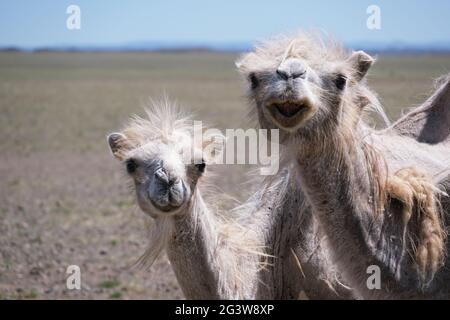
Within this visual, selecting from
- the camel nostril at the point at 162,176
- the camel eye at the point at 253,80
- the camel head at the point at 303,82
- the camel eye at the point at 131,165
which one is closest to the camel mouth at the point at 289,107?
the camel head at the point at 303,82

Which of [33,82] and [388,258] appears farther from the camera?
[33,82]

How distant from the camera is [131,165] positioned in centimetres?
448

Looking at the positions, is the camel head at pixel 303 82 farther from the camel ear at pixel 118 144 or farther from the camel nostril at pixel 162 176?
the camel ear at pixel 118 144

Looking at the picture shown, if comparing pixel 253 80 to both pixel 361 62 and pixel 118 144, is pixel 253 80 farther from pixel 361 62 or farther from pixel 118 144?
pixel 118 144

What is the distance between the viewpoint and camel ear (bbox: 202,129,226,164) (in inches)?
189

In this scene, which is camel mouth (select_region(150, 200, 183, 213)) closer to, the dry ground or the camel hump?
the dry ground

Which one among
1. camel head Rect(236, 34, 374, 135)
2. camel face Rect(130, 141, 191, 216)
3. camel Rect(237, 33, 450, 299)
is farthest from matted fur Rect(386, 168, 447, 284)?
camel face Rect(130, 141, 191, 216)

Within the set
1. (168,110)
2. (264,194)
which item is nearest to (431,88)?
(264,194)

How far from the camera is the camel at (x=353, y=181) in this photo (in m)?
3.56

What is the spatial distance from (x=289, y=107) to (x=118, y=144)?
172 centimetres

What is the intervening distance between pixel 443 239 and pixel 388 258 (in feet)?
1.18

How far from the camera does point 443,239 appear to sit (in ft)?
12.7

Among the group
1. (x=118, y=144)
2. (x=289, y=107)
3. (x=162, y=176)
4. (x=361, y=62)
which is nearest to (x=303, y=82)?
(x=289, y=107)

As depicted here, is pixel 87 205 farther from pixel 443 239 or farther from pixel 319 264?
pixel 443 239
